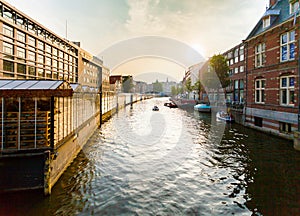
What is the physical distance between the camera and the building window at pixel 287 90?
736 inches

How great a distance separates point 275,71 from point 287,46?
2.59 meters

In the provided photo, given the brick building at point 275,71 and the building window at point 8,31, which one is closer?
the brick building at point 275,71

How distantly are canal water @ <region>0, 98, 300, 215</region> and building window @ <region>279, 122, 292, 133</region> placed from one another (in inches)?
83.1

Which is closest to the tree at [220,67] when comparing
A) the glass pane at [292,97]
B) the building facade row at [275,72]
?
the building facade row at [275,72]

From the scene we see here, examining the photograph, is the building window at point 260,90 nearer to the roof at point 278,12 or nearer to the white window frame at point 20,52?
the roof at point 278,12

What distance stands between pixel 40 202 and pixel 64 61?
157ft

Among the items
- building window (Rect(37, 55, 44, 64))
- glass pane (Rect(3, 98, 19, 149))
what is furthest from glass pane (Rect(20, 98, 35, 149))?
building window (Rect(37, 55, 44, 64))

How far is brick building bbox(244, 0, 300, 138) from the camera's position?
1839 centimetres

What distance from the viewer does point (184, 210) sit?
769 centimetres

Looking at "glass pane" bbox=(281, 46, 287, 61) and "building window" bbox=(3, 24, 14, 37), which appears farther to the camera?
"building window" bbox=(3, 24, 14, 37)

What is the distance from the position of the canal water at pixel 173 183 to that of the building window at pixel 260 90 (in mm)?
7523

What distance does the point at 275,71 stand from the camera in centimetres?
2055

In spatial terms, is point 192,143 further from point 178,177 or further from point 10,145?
point 10,145

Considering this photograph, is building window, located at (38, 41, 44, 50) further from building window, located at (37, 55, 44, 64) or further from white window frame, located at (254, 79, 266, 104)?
white window frame, located at (254, 79, 266, 104)
